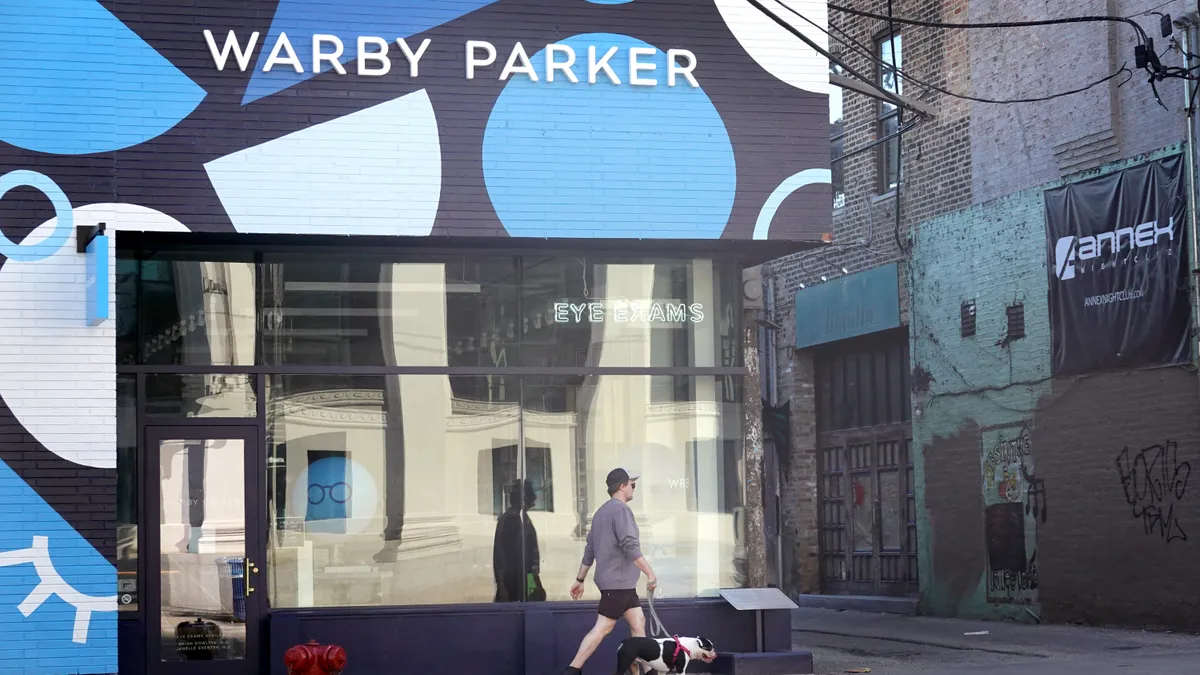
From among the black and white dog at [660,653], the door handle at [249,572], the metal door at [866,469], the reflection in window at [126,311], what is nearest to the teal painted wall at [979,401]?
the metal door at [866,469]

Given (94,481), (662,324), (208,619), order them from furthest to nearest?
(662,324) → (208,619) → (94,481)

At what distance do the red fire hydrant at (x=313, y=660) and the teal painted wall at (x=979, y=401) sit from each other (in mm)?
10382

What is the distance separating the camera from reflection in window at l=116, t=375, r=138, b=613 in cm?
1284

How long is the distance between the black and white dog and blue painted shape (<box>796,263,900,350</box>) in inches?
416

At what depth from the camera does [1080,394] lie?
17.3 m

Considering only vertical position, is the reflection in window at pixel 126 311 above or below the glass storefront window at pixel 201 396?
above

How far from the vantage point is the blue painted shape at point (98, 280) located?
1205 cm

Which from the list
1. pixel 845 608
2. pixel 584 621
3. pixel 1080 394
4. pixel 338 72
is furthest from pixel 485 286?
pixel 845 608

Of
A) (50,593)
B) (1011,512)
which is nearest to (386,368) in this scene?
(50,593)

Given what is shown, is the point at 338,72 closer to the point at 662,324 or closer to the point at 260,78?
the point at 260,78

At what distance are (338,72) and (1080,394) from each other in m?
9.49

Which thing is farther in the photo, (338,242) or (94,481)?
(338,242)

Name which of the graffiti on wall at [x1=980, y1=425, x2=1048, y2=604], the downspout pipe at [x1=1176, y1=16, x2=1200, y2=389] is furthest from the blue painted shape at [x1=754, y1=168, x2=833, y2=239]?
the graffiti on wall at [x1=980, y1=425, x2=1048, y2=604]

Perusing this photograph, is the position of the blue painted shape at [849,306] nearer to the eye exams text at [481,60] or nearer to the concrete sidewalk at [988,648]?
the concrete sidewalk at [988,648]
